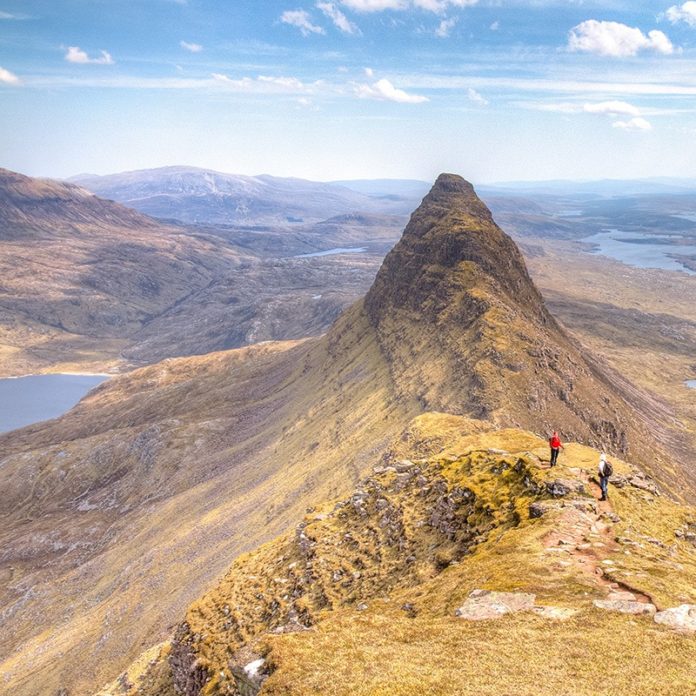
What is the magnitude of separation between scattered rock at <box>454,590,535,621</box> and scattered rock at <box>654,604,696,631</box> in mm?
5041

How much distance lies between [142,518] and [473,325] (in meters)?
75.8

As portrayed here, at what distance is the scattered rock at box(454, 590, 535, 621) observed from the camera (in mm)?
23609

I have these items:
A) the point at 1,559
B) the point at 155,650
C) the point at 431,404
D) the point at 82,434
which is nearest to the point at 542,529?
the point at 155,650

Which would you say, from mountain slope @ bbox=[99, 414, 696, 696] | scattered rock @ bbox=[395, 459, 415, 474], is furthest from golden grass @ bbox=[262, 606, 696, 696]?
scattered rock @ bbox=[395, 459, 415, 474]

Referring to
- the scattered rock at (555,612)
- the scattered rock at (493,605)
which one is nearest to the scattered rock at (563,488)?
the scattered rock at (493,605)

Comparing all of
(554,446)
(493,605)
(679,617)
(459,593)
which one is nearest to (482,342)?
(554,446)

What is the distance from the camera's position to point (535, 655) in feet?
65.4

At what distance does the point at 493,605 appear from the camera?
79.2 ft

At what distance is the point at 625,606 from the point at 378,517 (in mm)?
20759

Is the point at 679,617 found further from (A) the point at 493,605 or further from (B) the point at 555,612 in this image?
(A) the point at 493,605

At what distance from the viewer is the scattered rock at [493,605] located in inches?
930

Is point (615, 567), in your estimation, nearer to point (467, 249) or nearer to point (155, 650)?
point (155, 650)

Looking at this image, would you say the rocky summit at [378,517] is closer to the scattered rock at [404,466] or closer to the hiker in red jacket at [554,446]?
the scattered rock at [404,466]

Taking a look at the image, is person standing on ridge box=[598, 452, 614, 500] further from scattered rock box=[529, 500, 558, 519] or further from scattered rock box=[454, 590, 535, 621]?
scattered rock box=[454, 590, 535, 621]
